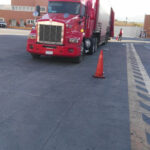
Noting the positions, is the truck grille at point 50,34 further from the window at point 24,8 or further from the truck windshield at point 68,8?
the window at point 24,8

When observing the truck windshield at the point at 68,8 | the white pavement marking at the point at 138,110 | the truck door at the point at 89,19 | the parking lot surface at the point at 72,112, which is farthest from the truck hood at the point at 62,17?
the white pavement marking at the point at 138,110

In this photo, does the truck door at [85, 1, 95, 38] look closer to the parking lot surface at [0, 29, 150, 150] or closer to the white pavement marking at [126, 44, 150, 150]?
the white pavement marking at [126, 44, 150, 150]

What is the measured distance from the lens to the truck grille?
35.4 feet

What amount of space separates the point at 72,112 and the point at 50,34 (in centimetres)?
658

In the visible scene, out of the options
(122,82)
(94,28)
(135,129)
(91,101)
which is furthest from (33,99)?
(94,28)

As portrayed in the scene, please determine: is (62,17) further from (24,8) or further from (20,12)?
(24,8)

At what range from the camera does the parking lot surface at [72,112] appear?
3682 mm

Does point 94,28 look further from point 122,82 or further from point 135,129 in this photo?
point 135,129

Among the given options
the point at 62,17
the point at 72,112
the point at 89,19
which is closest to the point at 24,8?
the point at 89,19

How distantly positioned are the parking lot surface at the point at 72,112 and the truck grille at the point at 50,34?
9.26 feet

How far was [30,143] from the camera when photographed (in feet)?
11.7

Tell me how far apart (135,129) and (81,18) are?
8741 mm

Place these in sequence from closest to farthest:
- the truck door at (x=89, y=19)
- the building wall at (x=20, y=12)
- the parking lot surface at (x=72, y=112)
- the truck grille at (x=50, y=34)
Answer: the parking lot surface at (x=72, y=112) → the truck grille at (x=50, y=34) → the truck door at (x=89, y=19) → the building wall at (x=20, y=12)

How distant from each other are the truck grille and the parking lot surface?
2.82 meters
